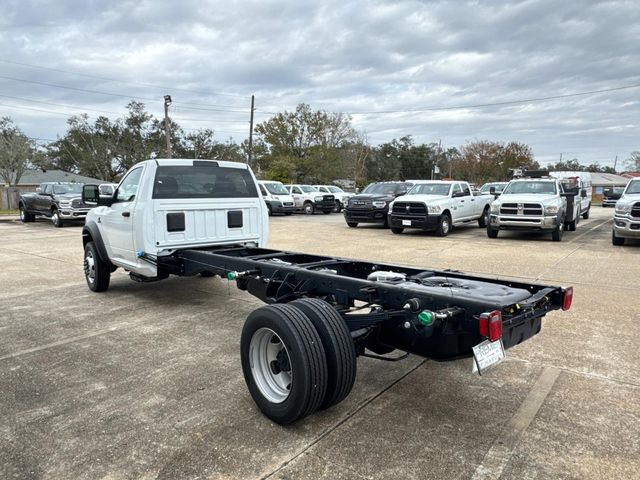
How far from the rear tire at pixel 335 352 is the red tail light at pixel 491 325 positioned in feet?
2.70

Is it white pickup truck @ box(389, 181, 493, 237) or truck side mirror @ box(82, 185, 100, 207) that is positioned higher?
truck side mirror @ box(82, 185, 100, 207)

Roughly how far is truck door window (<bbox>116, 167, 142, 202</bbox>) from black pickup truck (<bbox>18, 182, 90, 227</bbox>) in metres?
12.1

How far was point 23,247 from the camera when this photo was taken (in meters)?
12.5

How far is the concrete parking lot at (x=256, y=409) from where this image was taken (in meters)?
2.75

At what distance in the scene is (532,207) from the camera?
43.9ft

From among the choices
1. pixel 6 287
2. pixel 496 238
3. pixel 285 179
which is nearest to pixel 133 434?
pixel 6 287

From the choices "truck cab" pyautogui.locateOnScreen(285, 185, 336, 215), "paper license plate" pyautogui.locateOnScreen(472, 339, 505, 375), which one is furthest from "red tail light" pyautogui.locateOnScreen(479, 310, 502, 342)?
"truck cab" pyautogui.locateOnScreen(285, 185, 336, 215)

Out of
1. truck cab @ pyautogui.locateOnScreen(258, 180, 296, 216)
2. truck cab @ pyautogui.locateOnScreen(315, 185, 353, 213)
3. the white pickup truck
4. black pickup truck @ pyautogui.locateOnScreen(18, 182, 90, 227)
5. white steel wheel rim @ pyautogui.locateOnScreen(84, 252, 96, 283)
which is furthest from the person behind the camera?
truck cab @ pyautogui.locateOnScreen(315, 185, 353, 213)

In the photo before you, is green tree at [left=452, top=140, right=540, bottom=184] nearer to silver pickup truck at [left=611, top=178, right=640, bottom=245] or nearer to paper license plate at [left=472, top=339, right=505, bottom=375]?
silver pickup truck at [left=611, top=178, right=640, bottom=245]

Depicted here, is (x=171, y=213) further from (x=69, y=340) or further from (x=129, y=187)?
(x=69, y=340)

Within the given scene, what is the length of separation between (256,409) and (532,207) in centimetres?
1204

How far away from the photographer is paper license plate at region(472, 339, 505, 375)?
9.07 feet

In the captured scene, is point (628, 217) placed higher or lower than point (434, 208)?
lower

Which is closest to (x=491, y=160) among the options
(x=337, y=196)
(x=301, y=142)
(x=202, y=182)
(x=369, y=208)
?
(x=301, y=142)
